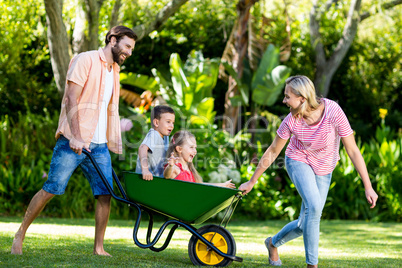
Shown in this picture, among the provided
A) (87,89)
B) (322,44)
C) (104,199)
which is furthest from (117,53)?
(322,44)

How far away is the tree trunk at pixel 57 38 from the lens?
6336 millimetres

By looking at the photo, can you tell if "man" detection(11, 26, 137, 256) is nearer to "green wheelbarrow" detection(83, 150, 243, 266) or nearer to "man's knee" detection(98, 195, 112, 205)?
"man's knee" detection(98, 195, 112, 205)

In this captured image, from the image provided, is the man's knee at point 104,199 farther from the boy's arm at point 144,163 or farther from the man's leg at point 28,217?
the boy's arm at point 144,163

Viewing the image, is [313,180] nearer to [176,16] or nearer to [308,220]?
[308,220]

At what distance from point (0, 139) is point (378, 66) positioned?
27.6 feet

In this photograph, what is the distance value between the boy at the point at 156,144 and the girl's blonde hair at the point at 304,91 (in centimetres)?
99

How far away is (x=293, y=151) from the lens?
3.39 m

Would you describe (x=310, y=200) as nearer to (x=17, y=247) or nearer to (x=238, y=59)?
(x=17, y=247)

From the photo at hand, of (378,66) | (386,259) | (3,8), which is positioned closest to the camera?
(386,259)

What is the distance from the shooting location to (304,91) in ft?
10.4

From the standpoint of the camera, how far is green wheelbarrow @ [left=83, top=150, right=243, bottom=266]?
128 inches

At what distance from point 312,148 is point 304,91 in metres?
0.40

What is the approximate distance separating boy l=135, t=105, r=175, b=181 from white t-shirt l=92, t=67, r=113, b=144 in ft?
1.08

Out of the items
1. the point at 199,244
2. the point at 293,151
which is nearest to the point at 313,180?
the point at 293,151
